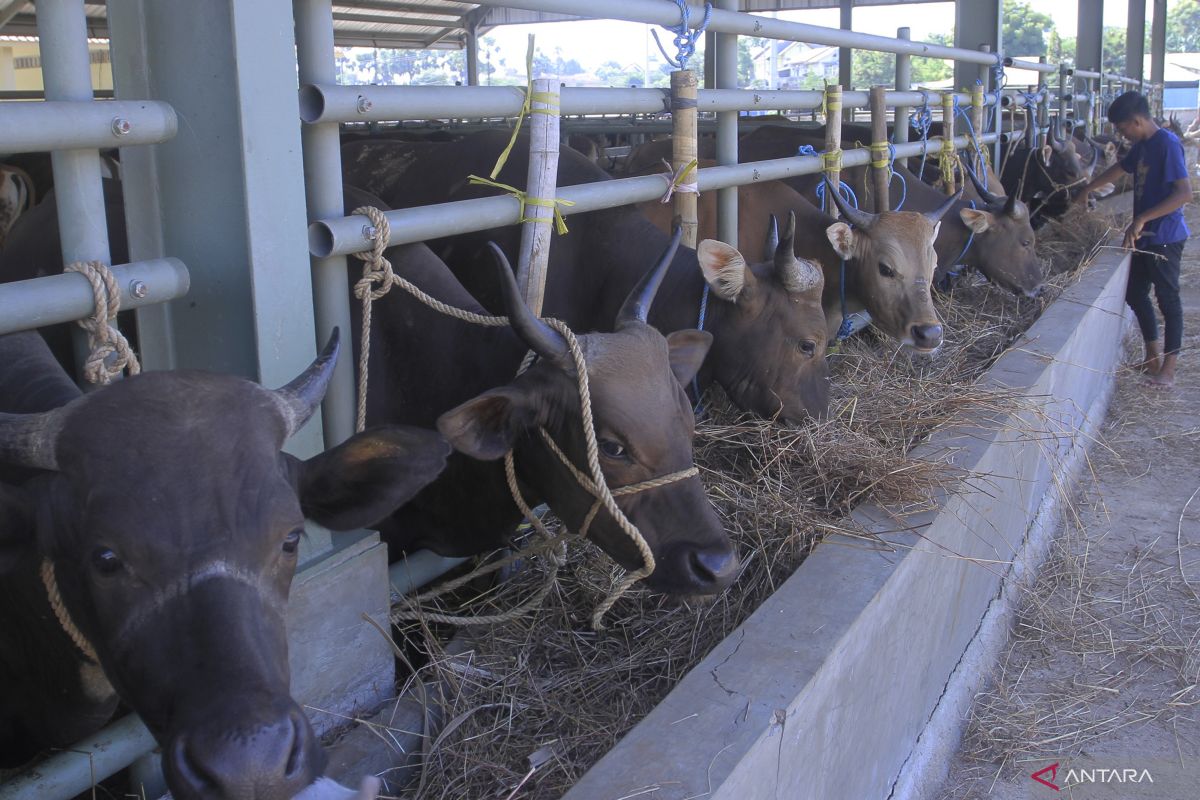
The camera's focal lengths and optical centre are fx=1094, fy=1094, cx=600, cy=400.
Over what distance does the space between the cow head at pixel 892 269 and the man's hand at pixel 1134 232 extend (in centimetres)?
316

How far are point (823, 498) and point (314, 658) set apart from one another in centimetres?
196

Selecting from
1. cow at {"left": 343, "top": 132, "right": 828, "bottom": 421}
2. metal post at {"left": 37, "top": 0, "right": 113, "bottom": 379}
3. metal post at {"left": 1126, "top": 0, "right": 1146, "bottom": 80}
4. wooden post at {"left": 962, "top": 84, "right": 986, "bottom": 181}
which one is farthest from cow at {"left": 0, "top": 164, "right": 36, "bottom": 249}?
metal post at {"left": 1126, "top": 0, "right": 1146, "bottom": 80}

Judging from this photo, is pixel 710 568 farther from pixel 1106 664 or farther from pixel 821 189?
pixel 821 189

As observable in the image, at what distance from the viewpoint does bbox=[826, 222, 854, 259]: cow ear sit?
18.4 feet

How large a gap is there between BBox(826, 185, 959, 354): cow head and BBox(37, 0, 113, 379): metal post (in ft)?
13.2

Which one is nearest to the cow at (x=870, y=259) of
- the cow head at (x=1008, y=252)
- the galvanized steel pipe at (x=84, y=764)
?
the cow head at (x=1008, y=252)

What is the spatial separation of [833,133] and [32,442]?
477cm

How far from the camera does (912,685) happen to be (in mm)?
3512

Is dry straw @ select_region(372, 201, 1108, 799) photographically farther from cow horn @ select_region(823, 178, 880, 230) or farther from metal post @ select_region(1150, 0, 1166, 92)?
metal post @ select_region(1150, 0, 1166, 92)

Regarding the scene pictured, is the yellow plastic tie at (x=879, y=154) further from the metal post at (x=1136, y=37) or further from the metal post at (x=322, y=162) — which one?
the metal post at (x=1136, y=37)

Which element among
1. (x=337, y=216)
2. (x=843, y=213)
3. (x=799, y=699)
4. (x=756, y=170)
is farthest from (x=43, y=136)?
(x=843, y=213)

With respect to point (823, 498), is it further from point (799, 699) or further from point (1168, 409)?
point (1168, 409)

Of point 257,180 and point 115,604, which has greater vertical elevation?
point 257,180

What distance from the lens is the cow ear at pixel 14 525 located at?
193 cm
